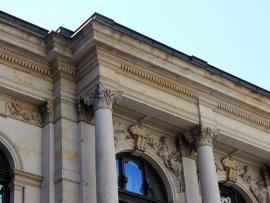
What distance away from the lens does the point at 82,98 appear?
17.7m

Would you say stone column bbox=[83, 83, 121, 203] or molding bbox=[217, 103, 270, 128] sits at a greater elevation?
molding bbox=[217, 103, 270, 128]

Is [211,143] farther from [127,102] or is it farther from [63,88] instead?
[63,88]

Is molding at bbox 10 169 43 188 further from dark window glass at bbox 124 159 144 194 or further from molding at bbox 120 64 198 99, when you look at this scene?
molding at bbox 120 64 198 99

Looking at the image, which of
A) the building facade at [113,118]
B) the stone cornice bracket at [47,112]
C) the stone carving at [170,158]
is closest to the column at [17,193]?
the building facade at [113,118]

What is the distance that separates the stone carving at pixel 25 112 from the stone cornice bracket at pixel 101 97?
1198 millimetres

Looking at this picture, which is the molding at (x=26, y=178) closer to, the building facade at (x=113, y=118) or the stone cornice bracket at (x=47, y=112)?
the building facade at (x=113, y=118)

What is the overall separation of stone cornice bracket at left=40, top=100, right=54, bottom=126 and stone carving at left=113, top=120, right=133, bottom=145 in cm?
173

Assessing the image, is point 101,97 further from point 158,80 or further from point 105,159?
point 158,80

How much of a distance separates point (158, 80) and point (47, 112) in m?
3.05

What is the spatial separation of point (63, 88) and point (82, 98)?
533 mm

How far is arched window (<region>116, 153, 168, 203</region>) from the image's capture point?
18.2m

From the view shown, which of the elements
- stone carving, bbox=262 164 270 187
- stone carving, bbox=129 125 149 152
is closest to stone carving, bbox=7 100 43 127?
stone carving, bbox=129 125 149 152

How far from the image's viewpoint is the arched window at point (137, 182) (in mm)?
18156

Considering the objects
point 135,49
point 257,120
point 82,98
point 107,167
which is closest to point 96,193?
point 107,167
